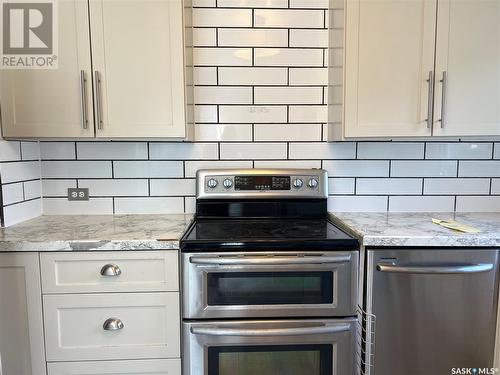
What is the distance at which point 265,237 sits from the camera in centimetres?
143

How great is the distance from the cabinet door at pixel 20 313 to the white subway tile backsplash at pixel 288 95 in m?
1.35

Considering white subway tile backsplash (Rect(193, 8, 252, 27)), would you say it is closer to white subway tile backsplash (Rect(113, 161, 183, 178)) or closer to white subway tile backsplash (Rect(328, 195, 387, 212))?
white subway tile backsplash (Rect(113, 161, 183, 178))

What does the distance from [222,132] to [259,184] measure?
1.21 feet

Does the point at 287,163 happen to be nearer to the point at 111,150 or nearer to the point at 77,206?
the point at 111,150

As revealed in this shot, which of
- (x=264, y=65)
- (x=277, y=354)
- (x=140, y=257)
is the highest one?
(x=264, y=65)

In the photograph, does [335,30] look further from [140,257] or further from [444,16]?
[140,257]

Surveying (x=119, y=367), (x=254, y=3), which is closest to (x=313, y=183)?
(x=254, y=3)

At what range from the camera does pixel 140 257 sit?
4.47 feet

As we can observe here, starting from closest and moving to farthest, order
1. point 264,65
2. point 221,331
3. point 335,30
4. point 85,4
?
point 221,331
point 85,4
point 335,30
point 264,65

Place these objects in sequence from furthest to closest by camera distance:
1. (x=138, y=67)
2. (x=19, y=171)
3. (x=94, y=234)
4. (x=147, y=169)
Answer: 1. (x=147, y=169)
2. (x=19, y=171)
3. (x=138, y=67)
4. (x=94, y=234)

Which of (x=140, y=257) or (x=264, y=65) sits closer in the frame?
(x=140, y=257)

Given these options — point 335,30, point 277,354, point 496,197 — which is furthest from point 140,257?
point 496,197

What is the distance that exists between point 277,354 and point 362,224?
703 mm

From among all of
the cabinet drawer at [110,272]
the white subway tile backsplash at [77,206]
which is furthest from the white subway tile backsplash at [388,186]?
the white subway tile backsplash at [77,206]
